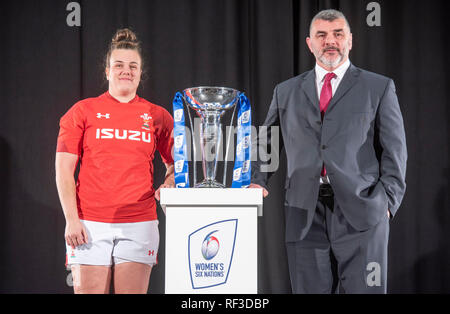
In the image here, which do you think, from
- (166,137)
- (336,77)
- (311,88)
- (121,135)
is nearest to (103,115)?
(121,135)

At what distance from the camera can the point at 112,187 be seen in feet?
7.72

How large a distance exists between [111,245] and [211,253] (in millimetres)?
828

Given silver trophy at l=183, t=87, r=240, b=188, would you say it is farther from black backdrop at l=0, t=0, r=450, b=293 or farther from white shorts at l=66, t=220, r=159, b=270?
black backdrop at l=0, t=0, r=450, b=293

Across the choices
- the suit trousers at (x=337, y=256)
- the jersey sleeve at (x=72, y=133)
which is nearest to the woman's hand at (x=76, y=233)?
the jersey sleeve at (x=72, y=133)

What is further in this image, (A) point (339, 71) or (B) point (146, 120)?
(B) point (146, 120)

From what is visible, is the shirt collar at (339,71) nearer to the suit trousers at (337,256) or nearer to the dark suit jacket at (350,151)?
the dark suit jacket at (350,151)

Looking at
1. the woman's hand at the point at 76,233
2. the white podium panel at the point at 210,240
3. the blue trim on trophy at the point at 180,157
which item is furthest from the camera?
the woman's hand at the point at 76,233

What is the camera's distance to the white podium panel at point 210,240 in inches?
66.2

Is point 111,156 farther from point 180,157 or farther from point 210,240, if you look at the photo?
point 210,240

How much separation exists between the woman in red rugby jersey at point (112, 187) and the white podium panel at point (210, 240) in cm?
72

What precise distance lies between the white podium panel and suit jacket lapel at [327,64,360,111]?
25.7 inches
